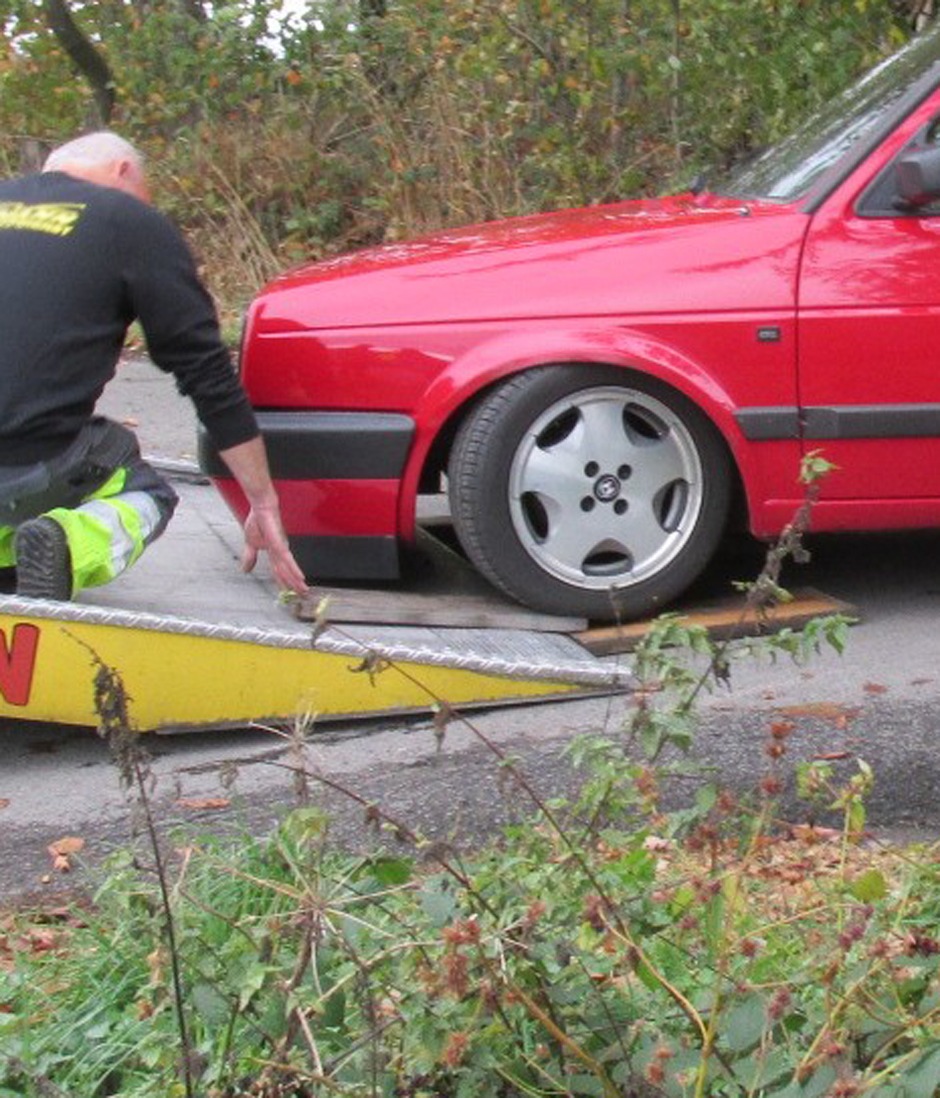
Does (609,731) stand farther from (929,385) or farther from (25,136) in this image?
(25,136)

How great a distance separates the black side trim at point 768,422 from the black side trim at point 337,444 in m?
0.91

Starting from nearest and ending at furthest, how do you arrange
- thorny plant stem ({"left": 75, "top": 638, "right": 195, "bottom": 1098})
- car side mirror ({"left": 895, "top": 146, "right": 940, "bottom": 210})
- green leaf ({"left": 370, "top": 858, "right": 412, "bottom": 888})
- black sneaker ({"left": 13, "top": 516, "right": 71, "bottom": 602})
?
thorny plant stem ({"left": 75, "top": 638, "right": 195, "bottom": 1098}) < green leaf ({"left": 370, "top": 858, "right": 412, "bottom": 888}) < black sneaker ({"left": 13, "top": 516, "right": 71, "bottom": 602}) < car side mirror ({"left": 895, "top": 146, "right": 940, "bottom": 210})

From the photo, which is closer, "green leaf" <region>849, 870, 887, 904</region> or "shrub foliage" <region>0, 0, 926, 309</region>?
"green leaf" <region>849, 870, 887, 904</region>

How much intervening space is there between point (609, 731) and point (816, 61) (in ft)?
18.6

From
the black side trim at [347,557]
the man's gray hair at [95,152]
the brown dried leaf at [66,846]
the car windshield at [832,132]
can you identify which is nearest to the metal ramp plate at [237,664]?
the black side trim at [347,557]

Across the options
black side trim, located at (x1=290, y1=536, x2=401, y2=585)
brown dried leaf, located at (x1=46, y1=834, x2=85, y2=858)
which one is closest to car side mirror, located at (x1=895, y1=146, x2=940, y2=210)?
black side trim, located at (x1=290, y1=536, x2=401, y2=585)

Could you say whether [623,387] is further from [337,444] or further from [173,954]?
[173,954]

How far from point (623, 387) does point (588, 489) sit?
0.29m

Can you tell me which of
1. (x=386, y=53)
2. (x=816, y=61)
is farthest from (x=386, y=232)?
(x=816, y=61)

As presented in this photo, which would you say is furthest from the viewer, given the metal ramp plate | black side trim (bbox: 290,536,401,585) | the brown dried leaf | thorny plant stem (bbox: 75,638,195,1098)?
black side trim (bbox: 290,536,401,585)

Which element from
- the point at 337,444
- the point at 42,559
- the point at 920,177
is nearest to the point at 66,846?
the point at 42,559

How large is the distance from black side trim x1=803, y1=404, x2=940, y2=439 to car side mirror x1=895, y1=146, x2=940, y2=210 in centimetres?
56

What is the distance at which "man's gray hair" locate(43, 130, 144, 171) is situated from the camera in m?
5.50

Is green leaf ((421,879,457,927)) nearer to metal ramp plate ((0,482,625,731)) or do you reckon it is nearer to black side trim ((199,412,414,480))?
metal ramp plate ((0,482,625,731))
